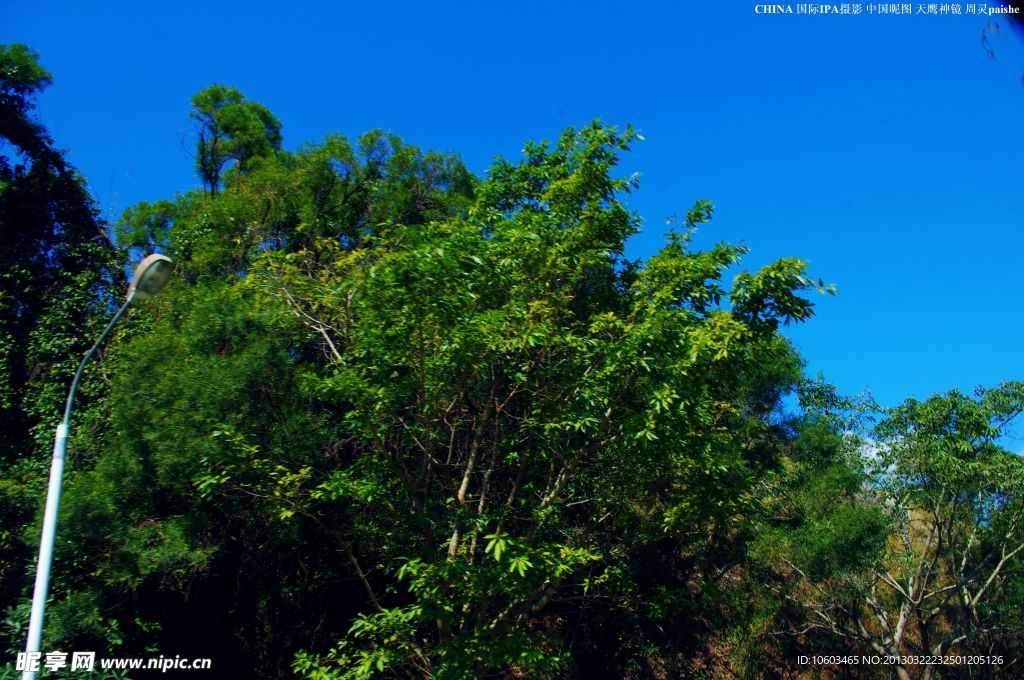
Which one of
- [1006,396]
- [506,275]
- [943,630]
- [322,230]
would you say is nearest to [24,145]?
[322,230]

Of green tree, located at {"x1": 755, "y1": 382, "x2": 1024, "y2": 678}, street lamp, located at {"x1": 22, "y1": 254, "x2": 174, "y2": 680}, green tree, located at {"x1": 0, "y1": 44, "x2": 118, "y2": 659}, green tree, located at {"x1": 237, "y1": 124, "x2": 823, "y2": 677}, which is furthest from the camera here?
green tree, located at {"x1": 755, "y1": 382, "x2": 1024, "y2": 678}

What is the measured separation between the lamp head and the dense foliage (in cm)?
225

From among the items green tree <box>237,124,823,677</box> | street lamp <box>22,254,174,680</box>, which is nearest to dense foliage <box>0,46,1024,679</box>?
green tree <box>237,124,823,677</box>

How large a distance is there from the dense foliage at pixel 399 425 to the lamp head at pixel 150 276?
7.37 ft

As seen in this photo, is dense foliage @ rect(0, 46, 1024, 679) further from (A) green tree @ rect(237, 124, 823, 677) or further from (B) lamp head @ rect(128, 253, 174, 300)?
(B) lamp head @ rect(128, 253, 174, 300)

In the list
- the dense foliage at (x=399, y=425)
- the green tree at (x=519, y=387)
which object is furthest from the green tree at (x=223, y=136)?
Answer: the green tree at (x=519, y=387)

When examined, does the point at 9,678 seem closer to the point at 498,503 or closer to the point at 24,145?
the point at 498,503

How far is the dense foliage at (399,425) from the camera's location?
26.7 ft

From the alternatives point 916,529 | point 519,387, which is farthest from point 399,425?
point 916,529

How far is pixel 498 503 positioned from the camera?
10664mm

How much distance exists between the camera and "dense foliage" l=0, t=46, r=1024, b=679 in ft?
26.7

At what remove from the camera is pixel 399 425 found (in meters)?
9.24

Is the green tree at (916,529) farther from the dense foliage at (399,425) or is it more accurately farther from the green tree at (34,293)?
the green tree at (34,293)

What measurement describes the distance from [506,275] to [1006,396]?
10.6m
